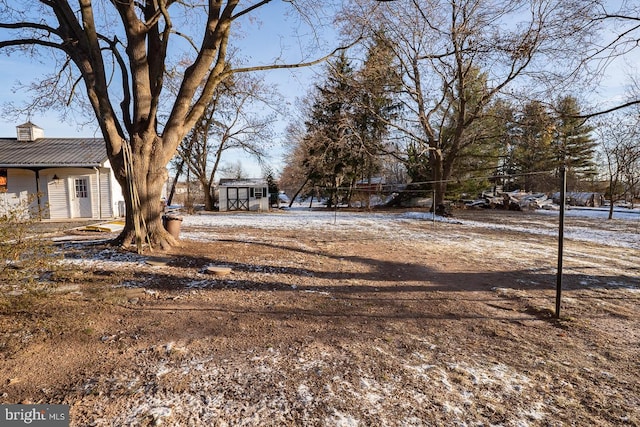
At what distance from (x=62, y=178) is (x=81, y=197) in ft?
3.82

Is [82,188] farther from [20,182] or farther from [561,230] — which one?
[561,230]

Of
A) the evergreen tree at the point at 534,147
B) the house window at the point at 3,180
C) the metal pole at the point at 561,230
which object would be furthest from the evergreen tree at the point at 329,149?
the metal pole at the point at 561,230

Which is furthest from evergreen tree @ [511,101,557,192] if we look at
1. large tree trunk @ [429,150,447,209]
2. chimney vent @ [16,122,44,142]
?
chimney vent @ [16,122,44,142]

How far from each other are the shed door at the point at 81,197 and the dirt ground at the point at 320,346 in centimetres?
1168

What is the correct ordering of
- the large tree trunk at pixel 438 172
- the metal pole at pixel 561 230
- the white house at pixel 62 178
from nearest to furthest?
the metal pole at pixel 561 230
the white house at pixel 62 178
the large tree trunk at pixel 438 172

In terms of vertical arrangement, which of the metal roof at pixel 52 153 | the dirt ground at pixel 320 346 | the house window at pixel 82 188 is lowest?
the dirt ground at pixel 320 346

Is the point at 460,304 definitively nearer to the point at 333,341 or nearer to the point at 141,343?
the point at 333,341

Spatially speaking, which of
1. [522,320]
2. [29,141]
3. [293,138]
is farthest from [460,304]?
[293,138]

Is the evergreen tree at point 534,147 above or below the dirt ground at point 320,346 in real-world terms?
above

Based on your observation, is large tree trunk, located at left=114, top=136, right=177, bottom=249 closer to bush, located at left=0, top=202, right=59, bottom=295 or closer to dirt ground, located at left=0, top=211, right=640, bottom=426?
dirt ground, located at left=0, top=211, right=640, bottom=426

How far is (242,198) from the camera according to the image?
80.4 feet

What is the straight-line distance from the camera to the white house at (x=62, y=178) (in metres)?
14.0

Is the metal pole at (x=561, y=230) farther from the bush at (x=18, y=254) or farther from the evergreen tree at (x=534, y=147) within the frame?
the bush at (x=18, y=254)

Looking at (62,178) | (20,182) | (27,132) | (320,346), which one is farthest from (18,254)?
(27,132)
